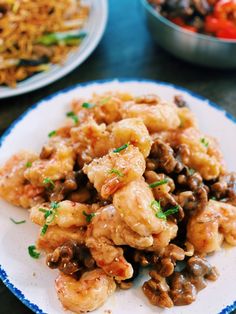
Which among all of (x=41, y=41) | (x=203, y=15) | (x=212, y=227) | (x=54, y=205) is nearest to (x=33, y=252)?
(x=54, y=205)

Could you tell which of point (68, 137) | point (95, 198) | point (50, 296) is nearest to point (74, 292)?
point (50, 296)

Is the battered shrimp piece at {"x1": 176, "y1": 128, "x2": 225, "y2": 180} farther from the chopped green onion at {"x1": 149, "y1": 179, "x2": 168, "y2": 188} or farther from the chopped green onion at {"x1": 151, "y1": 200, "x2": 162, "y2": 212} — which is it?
the chopped green onion at {"x1": 151, "y1": 200, "x2": 162, "y2": 212}

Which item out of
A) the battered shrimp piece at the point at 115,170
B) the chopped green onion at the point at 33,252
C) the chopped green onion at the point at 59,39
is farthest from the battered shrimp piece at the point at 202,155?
the chopped green onion at the point at 59,39

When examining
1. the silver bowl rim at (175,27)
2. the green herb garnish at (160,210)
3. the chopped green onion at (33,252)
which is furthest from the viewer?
the silver bowl rim at (175,27)

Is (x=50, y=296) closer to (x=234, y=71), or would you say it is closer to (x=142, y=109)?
(x=142, y=109)

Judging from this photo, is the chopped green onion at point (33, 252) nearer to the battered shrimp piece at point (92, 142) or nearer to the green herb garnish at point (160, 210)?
the battered shrimp piece at point (92, 142)

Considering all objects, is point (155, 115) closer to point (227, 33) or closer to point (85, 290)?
point (85, 290)
